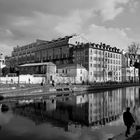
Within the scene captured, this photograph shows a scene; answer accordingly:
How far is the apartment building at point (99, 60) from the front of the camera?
99.4 meters

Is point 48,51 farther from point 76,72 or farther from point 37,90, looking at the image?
point 37,90

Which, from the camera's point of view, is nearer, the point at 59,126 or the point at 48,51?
the point at 59,126

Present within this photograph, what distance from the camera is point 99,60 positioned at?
103938 millimetres

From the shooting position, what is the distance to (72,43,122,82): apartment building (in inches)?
3915

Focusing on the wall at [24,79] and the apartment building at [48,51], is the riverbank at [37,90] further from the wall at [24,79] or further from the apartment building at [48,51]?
the apartment building at [48,51]

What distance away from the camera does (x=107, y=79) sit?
4220 inches

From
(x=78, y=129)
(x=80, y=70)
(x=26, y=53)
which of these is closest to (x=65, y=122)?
(x=78, y=129)

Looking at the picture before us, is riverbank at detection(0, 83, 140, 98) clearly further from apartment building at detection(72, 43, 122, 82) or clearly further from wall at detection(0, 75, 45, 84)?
apartment building at detection(72, 43, 122, 82)

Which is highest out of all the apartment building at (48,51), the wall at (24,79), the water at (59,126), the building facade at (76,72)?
the apartment building at (48,51)

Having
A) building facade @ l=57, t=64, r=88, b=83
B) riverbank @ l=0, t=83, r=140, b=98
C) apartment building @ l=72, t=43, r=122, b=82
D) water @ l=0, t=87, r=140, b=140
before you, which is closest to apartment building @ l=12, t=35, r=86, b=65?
apartment building @ l=72, t=43, r=122, b=82

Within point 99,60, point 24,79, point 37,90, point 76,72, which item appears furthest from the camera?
point 99,60

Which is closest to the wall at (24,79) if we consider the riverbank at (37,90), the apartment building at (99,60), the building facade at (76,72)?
the riverbank at (37,90)

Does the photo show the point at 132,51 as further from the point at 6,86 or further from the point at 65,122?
the point at 65,122

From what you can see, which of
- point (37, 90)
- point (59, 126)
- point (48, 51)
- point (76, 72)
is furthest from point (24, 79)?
point (48, 51)
